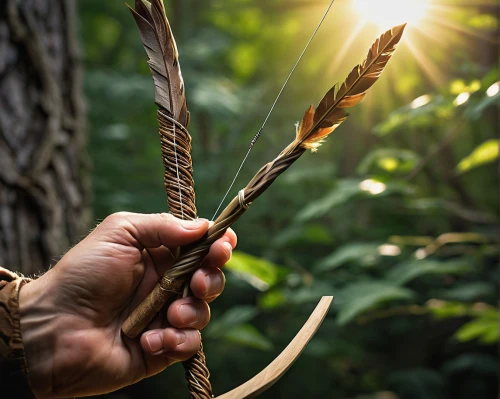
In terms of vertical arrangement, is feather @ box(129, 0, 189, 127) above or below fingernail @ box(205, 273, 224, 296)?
above

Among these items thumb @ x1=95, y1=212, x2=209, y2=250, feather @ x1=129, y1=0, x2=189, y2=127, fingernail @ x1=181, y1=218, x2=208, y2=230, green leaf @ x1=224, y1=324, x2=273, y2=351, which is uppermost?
feather @ x1=129, y1=0, x2=189, y2=127

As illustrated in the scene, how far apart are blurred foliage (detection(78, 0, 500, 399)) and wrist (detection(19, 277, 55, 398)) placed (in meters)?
0.73

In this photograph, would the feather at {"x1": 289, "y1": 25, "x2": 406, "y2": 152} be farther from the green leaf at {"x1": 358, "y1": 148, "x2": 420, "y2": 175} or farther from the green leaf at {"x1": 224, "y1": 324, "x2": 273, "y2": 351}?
the green leaf at {"x1": 224, "y1": 324, "x2": 273, "y2": 351}

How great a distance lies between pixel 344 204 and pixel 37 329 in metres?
1.62

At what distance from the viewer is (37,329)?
835mm

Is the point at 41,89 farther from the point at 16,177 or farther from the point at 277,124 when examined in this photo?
the point at 277,124

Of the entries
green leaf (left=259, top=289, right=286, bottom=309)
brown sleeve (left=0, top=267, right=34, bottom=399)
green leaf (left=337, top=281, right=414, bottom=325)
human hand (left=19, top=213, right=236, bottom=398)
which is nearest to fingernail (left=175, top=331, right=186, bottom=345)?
human hand (left=19, top=213, right=236, bottom=398)

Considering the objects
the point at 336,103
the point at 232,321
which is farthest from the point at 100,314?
the point at 232,321

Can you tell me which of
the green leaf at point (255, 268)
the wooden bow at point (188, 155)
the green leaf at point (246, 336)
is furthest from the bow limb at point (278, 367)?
the green leaf at point (246, 336)

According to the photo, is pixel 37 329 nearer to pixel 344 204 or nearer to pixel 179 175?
pixel 179 175

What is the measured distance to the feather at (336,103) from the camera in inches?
23.3

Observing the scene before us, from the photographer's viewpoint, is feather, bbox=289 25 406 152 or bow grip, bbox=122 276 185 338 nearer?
feather, bbox=289 25 406 152

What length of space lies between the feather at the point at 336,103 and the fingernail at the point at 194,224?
18cm

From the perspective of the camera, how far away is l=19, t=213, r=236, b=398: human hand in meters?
0.79
